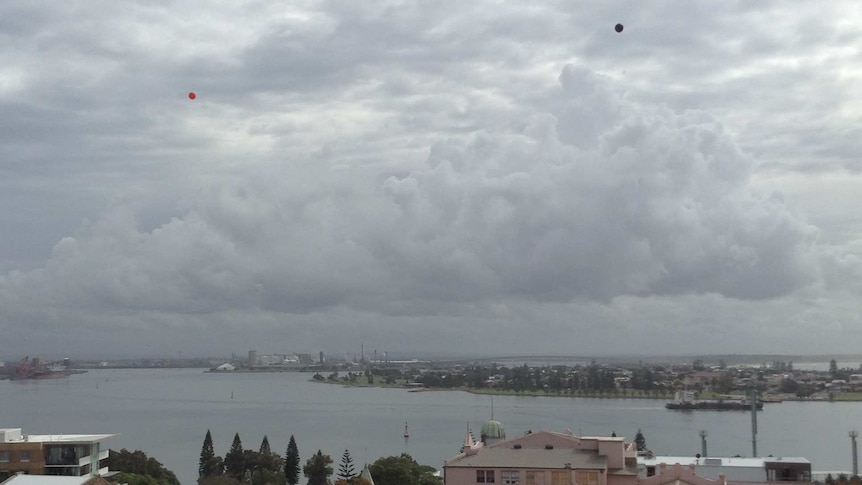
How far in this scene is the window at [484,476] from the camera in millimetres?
12695

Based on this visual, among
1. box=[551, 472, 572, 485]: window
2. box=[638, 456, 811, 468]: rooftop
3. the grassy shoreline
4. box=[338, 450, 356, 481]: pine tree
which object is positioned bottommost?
the grassy shoreline

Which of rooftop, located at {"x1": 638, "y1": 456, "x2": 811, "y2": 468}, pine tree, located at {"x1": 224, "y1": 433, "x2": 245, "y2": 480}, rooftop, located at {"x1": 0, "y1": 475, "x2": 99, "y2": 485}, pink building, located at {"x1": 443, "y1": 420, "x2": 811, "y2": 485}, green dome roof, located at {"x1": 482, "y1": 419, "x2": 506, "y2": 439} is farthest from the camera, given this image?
pine tree, located at {"x1": 224, "y1": 433, "x2": 245, "y2": 480}

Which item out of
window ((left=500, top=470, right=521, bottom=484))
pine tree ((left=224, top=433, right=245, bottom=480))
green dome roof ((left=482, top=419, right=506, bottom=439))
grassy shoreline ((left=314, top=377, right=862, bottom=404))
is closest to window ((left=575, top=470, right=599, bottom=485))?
window ((left=500, top=470, right=521, bottom=484))

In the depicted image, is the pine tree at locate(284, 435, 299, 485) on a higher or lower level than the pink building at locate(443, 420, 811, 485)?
lower

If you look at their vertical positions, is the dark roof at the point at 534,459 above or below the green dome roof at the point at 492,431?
above

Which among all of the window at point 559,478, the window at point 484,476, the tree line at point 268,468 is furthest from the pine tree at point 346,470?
the window at point 559,478

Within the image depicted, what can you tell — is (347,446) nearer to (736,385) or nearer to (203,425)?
(203,425)

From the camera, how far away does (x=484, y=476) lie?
12719 mm

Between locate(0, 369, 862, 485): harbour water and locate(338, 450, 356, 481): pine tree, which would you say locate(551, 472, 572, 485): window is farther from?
locate(0, 369, 862, 485): harbour water

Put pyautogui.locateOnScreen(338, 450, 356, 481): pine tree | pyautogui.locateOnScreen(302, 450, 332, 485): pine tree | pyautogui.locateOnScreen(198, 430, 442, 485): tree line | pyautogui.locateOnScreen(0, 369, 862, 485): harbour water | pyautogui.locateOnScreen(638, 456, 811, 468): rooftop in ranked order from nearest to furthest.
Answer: pyautogui.locateOnScreen(638, 456, 811, 468): rooftop → pyautogui.locateOnScreen(198, 430, 442, 485): tree line → pyautogui.locateOnScreen(302, 450, 332, 485): pine tree → pyautogui.locateOnScreen(338, 450, 356, 481): pine tree → pyautogui.locateOnScreen(0, 369, 862, 485): harbour water

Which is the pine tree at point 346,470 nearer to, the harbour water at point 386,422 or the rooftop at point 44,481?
the harbour water at point 386,422

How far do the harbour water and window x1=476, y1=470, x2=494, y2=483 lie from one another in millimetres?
14892

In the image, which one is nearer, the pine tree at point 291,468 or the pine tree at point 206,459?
the pine tree at point 206,459

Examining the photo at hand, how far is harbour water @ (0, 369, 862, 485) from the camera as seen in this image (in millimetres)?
33031
